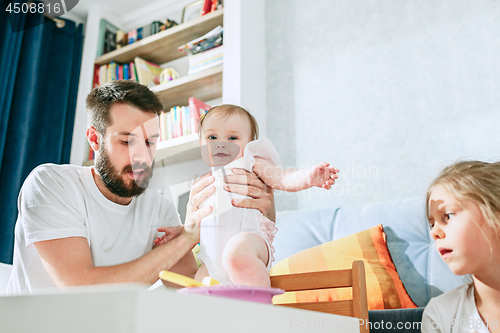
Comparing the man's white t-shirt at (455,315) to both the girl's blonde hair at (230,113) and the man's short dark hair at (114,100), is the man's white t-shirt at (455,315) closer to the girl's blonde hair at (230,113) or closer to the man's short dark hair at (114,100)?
the girl's blonde hair at (230,113)

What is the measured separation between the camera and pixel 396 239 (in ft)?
4.07

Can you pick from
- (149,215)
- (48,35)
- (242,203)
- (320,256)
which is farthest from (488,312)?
(48,35)

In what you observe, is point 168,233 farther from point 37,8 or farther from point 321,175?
point 37,8

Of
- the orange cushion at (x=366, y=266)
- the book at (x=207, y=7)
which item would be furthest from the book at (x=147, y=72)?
the orange cushion at (x=366, y=266)

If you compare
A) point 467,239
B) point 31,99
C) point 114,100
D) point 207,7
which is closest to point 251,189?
point 114,100

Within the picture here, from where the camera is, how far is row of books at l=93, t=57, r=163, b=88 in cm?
229

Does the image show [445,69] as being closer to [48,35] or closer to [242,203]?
[242,203]

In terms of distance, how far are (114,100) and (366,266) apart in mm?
868

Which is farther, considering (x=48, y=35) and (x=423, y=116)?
(x=48, y=35)

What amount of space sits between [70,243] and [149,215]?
0.48ft

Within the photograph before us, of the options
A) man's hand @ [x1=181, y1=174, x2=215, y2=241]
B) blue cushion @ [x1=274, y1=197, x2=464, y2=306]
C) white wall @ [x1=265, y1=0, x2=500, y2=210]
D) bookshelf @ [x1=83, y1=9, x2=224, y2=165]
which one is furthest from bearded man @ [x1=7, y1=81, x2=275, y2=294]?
bookshelf @ [x1=83, y1=9, x2=224, y2=165]

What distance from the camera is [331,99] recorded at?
5.91 feet

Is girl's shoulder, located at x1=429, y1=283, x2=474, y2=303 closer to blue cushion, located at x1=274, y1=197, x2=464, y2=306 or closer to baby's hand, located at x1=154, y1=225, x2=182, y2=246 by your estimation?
blue cushion, located at x1=274, y1=197, x2=464, y2=306

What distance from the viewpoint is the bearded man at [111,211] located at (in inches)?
23.1
